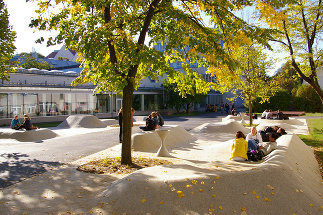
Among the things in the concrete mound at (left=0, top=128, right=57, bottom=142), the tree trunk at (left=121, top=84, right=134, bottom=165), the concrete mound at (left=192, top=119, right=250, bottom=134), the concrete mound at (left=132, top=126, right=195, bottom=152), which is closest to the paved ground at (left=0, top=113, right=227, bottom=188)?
the concrete mound at (left=0, top=128, right=57, bottom=142)

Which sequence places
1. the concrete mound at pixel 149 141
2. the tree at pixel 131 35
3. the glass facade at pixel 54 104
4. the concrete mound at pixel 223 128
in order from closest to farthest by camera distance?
the tree at pixel 131 35, the concrete mound at pixel 149 141, the concrete mound at pixel 223 128, the glass facade at pixel 54 104

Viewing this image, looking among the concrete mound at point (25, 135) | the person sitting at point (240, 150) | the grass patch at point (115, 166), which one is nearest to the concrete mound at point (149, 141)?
the grass patch at point (115, 166)

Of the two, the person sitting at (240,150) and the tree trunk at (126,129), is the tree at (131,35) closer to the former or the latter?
the tree trunk at (126,129)

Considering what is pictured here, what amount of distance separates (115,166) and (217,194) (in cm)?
427

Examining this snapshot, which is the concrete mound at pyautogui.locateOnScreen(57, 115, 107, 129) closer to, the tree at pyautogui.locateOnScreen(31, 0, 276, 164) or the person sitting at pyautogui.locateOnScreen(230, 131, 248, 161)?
the tree at pyautogui.locateOnScreen(31, 0, 276, 164)

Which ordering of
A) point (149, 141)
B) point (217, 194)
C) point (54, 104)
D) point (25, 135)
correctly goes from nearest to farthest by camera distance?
point (217, 194) → point (149, 141) → point (25, 135) → point (54, 104)

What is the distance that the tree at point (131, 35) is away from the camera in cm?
771

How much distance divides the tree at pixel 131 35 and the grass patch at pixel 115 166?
36 centimetres

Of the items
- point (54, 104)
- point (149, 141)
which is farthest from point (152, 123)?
point (54, 104)

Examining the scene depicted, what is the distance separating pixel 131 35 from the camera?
30.5ft

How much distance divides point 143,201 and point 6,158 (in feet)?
24.4

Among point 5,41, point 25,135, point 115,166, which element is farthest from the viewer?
point 25,135

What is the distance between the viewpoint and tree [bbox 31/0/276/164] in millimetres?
7711

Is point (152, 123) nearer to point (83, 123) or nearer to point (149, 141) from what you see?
point (149, 141)
